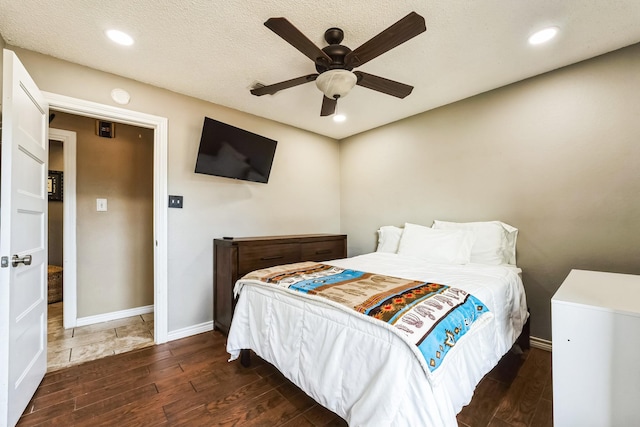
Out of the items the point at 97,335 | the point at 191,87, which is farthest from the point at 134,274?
the point at 191,87

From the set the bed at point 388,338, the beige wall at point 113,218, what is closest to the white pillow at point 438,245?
the bed at point 388,338

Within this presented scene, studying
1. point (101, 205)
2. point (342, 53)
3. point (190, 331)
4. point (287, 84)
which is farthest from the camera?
point (101, 205)

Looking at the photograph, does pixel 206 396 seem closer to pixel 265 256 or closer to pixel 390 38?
pixel 265 256

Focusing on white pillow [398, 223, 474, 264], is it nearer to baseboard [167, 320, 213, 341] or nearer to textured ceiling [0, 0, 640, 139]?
textured ceiling [0, 0, 640, 139]

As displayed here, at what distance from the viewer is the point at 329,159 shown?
4117mm

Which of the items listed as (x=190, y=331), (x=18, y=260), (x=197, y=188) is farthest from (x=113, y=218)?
(x=18, y=260)

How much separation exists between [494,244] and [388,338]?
1.87 m

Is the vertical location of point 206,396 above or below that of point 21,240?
below

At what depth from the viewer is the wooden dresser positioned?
255 cm

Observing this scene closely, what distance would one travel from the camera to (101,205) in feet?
10.0

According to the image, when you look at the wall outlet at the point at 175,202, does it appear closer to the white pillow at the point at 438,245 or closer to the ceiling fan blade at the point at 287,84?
the ceiling fan blade at the point at 287,84

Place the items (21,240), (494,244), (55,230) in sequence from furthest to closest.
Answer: (55,230), (494,244), (21,240)

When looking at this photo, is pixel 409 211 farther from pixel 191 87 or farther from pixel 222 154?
pixel 191 87

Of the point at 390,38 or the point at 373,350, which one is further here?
the point at 390,38
